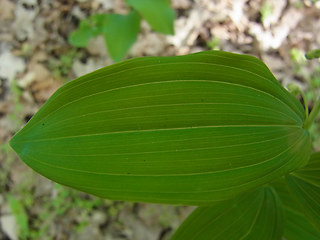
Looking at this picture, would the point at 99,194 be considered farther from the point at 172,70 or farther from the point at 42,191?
the point at 42,191

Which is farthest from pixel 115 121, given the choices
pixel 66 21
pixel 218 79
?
pixel 66 21

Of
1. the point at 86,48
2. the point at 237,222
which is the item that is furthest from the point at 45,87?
the point at 237,222

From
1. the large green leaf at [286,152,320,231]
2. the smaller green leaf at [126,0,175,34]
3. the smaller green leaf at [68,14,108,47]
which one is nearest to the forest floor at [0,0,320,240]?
the smaller green leaf at [68,14,108,47]

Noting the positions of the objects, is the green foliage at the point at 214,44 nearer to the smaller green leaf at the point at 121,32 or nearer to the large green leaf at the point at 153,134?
the smaller green leaf at the point at 121,32

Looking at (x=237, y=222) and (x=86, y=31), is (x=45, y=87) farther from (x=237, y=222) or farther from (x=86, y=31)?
(x=237, y=222)

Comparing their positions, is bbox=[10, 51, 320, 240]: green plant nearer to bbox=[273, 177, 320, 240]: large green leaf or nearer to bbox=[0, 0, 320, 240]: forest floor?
bbox=[273, 177, 320, 240]: large green leaf

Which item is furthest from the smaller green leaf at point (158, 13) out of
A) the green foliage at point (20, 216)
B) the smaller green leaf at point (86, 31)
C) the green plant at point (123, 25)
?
the green foliage at point (20, 216)
